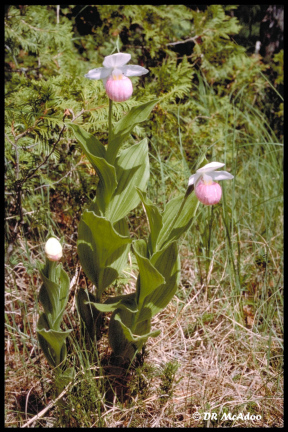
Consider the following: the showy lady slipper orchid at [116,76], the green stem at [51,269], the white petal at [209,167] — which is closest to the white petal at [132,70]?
the showy lady slipper orchid at [116,76]

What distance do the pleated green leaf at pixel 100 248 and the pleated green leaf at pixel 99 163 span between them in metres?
0.12

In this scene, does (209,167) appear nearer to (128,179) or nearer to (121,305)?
(128,179)

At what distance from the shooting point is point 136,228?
206cm

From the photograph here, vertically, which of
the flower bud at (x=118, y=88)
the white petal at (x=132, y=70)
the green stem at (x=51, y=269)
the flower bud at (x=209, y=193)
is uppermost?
the white petal at (x=132, y=70)

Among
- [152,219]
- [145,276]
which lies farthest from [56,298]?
[152,219]

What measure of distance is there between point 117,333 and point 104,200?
0.52 meters

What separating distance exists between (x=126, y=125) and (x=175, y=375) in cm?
102

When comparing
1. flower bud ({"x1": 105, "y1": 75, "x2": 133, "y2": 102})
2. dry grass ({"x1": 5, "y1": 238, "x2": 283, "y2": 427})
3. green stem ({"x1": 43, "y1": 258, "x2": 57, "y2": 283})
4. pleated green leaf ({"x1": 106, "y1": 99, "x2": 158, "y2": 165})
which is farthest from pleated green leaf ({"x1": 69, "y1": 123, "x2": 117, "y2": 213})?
dry grass ({"x1": 5, "y1": 238, "x2": 283, "y2": 427})

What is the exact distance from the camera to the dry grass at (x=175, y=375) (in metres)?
1.44

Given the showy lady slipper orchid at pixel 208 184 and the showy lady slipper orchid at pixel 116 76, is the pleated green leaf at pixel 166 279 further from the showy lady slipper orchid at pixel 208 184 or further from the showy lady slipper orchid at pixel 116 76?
the showy lady slipper orchid at pixel 116 76

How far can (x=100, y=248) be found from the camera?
144 centimetres

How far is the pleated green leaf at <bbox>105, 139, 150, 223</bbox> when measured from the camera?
4.83 feet

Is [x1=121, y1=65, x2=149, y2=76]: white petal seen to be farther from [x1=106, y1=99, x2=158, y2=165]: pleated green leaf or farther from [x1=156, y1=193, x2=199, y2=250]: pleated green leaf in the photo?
[x1=156, y1=193, x2=199, y2=250]: pleated green leaf

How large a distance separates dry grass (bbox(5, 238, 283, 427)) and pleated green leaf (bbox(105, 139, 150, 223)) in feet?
1.70
